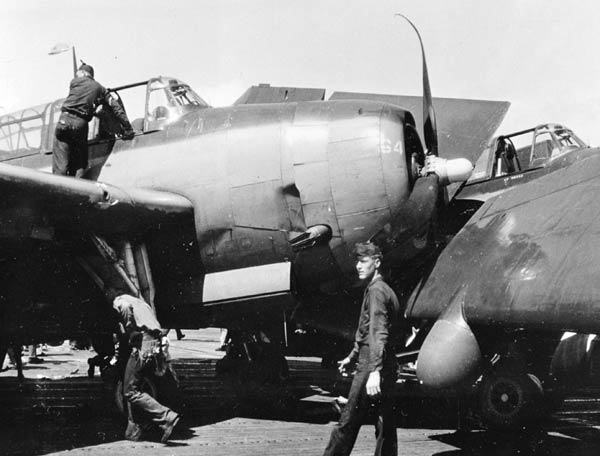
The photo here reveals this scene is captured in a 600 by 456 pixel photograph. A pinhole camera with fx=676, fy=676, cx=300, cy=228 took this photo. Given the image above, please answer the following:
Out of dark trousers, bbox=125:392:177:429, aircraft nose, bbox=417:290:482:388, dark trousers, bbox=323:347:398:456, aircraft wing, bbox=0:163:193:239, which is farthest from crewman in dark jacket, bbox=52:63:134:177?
aircraft nose, bbox=417:290:482:388

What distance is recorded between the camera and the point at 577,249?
544cm

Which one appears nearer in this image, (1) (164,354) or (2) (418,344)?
(1) (164,354)

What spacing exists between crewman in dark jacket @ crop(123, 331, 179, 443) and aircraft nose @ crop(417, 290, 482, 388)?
2563 millimetres

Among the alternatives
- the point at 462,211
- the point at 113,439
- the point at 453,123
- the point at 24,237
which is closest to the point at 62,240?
the point at 24,237

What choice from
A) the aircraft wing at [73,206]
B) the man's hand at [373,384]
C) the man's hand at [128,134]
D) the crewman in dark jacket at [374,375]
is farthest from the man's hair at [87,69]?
the man's hand at [373,384]

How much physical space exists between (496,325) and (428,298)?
1.24 m

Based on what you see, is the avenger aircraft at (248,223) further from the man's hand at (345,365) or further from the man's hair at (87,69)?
the man's hand at (345,365)

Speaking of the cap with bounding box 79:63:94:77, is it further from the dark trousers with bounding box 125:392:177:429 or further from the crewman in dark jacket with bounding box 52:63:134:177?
the dark trousers with bounding box 125:392:177:429

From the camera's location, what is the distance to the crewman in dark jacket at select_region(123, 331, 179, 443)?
6781 mm

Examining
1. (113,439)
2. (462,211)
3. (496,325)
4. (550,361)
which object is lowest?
(113,439)

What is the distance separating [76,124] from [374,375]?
4947 millimetres

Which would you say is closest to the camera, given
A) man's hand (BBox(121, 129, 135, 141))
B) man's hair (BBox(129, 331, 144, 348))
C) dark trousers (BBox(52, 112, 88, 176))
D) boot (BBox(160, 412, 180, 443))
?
boot (BBox(160, 412, 180, 443))

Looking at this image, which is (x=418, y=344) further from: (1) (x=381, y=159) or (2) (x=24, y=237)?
(2) (x=24, y=237)

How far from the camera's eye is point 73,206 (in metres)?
6.81
